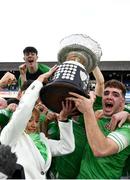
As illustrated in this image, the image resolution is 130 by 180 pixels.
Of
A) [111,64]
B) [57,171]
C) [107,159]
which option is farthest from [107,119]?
[111,64]

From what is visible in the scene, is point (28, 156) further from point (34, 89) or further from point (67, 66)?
point (67, 66)

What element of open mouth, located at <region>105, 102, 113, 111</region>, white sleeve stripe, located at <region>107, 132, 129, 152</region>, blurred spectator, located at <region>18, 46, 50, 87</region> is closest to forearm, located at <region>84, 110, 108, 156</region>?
white sleeve stripe, located at <region>107, 132, 129, 152</region>

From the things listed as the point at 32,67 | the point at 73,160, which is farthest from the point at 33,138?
the point at 32,67

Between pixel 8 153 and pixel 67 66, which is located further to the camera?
pixel 67 66

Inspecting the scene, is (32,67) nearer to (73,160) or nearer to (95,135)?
(73,160)

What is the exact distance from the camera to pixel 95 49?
2.03m

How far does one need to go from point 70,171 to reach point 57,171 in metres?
0.09

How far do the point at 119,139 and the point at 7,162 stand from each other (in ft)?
2.17

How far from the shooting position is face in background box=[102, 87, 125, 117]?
2.20m

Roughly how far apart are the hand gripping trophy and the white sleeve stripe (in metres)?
0.26

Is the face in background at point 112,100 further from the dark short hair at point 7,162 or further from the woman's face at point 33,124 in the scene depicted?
the dark short hair at point 7,162

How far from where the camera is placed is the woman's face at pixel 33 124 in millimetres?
2170

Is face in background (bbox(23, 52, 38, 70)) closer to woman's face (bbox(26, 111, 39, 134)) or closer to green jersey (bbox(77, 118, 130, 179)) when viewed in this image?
woman's face (bbox(26, 111, 39, 134))

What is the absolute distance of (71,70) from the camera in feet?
6.25
